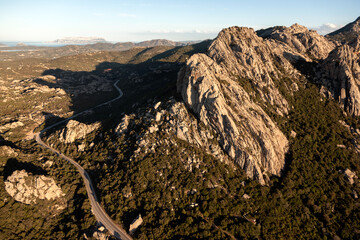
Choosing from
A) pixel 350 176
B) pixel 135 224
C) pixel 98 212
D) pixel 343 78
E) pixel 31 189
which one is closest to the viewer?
pixel 135 224

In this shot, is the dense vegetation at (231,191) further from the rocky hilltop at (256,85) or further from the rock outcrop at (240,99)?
the rocky hilltop at (256,85)

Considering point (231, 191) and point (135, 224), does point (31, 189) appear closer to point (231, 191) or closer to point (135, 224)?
point (135, 224)

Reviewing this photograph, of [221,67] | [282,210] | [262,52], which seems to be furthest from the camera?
[262,52]

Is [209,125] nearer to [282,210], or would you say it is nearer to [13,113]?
[282,210]

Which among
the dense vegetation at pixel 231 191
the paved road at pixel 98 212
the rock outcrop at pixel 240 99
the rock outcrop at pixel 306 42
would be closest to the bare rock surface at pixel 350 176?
the dense vegetation at pixel 231 191

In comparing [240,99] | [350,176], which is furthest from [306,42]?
[350,176]

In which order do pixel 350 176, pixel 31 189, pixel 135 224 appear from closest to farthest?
pixel 135 224
pixel 31 189
pixel 350 176

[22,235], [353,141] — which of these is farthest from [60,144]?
[353,141]
